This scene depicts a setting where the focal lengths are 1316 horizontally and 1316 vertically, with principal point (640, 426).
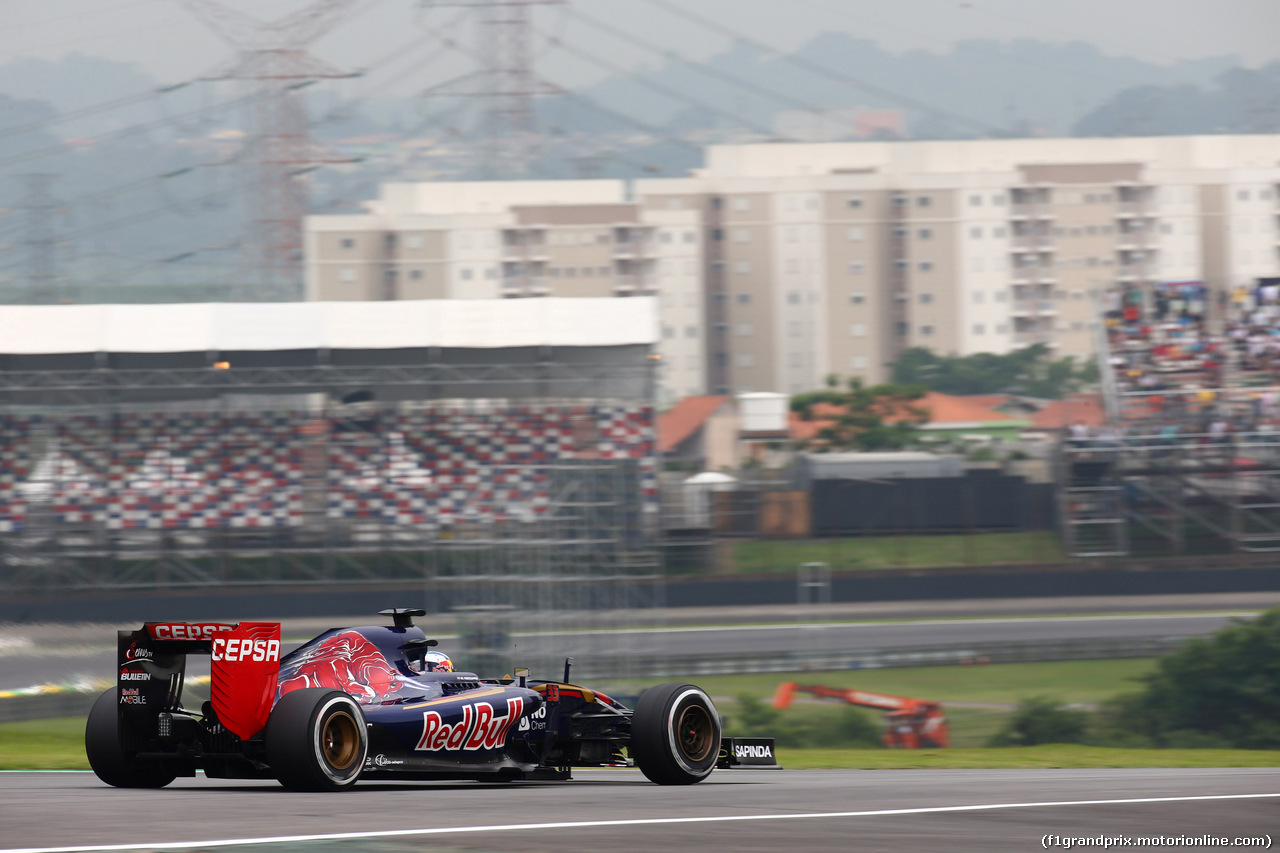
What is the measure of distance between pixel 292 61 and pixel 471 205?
421 inches

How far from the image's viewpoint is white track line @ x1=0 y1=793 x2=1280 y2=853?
4.31m

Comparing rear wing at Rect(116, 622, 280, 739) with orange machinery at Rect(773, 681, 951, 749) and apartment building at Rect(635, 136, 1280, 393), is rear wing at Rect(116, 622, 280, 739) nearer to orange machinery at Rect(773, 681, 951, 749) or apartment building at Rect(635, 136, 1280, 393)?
orange machinery at Rect(773, 681, 951, 749)

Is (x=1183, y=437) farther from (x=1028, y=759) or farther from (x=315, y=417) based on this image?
(x=1028, y=759)

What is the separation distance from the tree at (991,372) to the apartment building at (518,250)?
10438 mm

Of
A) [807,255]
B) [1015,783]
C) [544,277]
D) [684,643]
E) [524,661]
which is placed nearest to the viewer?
[1015,783]

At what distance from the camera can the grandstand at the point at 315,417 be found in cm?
3488

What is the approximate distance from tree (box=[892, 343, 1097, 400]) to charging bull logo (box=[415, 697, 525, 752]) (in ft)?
176

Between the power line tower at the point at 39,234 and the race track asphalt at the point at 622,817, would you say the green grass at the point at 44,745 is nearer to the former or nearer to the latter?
the race track asphalt at the point at 622,817

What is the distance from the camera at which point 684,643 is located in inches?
1230

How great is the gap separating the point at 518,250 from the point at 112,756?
5660 centimetres

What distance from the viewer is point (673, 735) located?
25.6 feet

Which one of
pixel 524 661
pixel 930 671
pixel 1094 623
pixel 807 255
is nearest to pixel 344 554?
pixel 524 661

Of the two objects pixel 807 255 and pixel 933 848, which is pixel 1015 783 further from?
pixel 807 255
